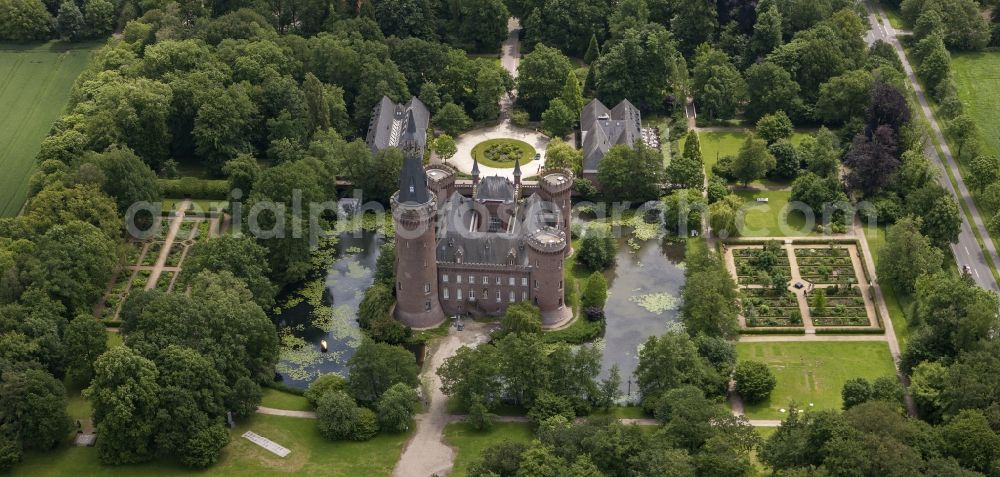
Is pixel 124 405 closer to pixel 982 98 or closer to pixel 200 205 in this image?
pixel 200 205

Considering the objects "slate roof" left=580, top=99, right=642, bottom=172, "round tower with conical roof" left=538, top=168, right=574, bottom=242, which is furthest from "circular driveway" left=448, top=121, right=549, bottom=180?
"round tower with conical roof" left=538, top=168, right=574, bottom=242

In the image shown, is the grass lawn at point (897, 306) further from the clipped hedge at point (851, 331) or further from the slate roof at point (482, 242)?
the slate roof at point (482, 242)

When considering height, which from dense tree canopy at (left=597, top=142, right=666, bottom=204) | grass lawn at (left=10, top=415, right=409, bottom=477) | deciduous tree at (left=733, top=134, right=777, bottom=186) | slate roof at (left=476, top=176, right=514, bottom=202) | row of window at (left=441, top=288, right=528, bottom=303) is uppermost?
deciduous tree at (left=733, top=134, right=777, bottom=186)

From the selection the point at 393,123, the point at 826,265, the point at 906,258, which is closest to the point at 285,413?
the point at 393,123

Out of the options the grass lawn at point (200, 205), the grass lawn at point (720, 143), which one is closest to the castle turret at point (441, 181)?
the grass lawn at point (200, 205)

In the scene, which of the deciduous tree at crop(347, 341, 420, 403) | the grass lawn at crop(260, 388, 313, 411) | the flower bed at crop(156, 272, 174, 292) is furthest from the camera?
the flower bed at crop(156, 272, 174, 292)

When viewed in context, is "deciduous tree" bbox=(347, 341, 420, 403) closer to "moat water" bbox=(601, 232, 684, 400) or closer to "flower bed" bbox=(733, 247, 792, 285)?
"moat water" bbox=(601, 232, 684, 400)
